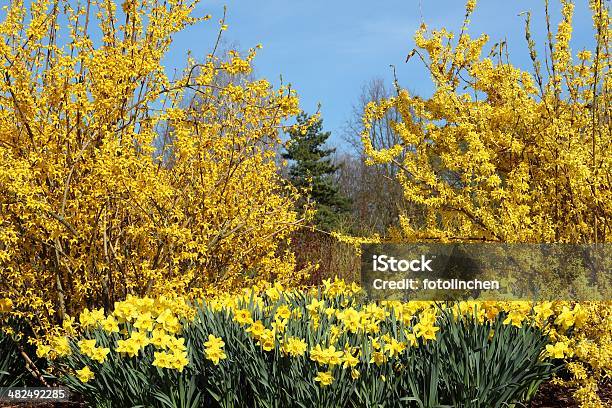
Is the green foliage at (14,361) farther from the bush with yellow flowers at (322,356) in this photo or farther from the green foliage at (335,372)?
the green foliage at (335,372)

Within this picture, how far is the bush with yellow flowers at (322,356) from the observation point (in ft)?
11.0

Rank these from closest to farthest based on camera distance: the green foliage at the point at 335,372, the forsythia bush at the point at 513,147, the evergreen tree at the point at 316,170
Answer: the green foliage at the point at 335,372 → the forsythia bush at the point at 513,147 → the evergreen tree at the point at 316,170

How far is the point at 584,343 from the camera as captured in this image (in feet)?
12.1

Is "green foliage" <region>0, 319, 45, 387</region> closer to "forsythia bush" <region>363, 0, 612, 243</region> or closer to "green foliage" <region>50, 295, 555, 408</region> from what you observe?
"green foliage" <region>50, 295, 555, 408</region>

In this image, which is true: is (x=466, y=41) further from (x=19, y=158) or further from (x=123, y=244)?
(x=19, y=158)

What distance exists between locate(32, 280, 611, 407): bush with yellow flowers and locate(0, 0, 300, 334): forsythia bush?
30.9 inches

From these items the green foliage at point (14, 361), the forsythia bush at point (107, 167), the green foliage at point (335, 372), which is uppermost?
the forsythia bush at point (107, 167)

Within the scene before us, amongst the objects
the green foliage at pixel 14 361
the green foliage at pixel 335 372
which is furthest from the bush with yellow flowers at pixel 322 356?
the green foliage at pixel 14 361

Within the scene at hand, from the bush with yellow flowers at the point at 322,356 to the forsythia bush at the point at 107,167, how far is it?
30.9 inches

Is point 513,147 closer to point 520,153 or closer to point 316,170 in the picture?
point 520,153

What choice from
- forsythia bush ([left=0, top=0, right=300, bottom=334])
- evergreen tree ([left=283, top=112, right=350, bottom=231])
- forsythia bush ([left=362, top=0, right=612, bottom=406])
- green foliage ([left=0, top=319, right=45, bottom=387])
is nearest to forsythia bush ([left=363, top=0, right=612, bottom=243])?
forsythia bush ([left=362, top=0, right=612, bottom=406])

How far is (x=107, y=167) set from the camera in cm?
432

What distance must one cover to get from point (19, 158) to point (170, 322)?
1.81 metres

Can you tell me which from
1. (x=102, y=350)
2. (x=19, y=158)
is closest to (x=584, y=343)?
(x=102, y=350)
